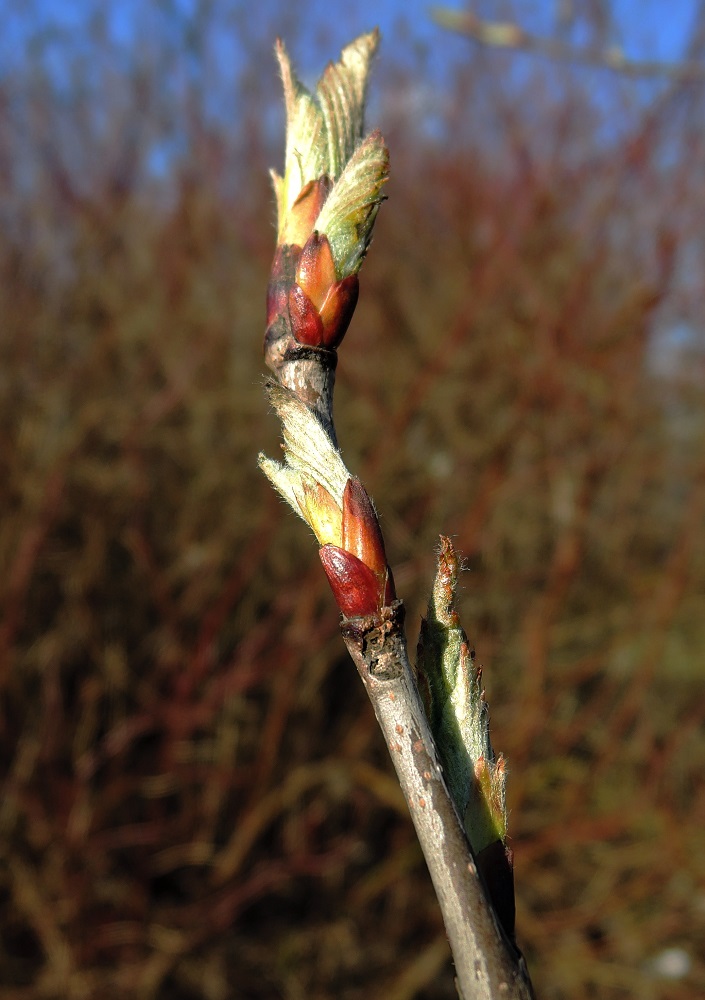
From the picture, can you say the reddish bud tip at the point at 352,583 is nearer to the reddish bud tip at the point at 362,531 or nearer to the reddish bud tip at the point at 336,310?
the reddish bud tip at the point at 362,531

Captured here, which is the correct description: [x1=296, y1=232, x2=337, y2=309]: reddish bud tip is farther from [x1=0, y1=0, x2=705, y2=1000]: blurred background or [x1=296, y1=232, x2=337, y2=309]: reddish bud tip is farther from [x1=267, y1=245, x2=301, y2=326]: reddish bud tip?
[x1=0, y1=0, x2=705, y2=1000]: blurred background

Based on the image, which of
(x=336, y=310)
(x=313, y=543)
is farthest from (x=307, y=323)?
(x=313, y=543)

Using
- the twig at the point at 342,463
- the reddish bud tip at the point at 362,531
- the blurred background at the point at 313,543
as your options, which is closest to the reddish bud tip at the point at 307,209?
the twig at the point at 342,463

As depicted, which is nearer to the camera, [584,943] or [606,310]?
[584,943]

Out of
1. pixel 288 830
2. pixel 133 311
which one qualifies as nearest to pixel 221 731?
pixel 288 830

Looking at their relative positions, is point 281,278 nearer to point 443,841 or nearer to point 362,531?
point 362,531

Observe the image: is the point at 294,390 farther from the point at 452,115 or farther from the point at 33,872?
the point at 452,115

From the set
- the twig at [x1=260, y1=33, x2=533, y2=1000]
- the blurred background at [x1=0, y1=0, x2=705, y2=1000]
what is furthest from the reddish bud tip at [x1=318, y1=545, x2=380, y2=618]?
the blurred background at [x1=0, y1=0, x2=705, y2=1000]
